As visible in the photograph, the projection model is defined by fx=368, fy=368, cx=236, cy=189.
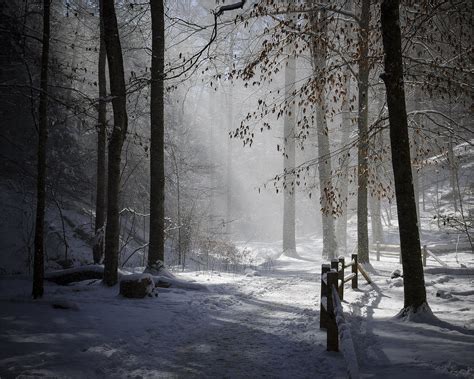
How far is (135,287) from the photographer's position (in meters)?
8.34

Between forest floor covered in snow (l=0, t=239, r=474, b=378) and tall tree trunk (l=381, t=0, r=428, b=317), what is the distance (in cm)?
65

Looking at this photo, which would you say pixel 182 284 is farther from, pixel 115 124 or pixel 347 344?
pixel 347 344

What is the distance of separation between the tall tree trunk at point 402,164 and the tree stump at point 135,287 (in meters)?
5.46

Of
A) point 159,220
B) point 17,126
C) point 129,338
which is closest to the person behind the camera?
point 129,338

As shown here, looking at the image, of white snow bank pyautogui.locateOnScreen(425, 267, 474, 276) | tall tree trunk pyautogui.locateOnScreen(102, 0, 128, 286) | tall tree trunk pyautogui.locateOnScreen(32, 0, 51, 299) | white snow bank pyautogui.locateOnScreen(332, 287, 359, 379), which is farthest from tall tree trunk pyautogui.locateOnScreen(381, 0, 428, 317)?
tall tree trunk pyautogui.locateOnScreen(32, 0, 51, 299)

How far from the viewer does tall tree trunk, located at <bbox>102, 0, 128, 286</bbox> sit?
8.70 metres

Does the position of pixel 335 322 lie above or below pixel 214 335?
above

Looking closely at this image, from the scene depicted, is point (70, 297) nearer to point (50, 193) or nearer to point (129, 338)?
point (129, 338)

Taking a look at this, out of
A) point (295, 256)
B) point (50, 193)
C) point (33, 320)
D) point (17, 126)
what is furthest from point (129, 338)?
point (295, 256)

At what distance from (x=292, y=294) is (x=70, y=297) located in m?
5.68

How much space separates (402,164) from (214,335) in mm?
4714

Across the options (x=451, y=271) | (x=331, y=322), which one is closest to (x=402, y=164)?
(x=331, y=322)

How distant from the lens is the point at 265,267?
16.8m

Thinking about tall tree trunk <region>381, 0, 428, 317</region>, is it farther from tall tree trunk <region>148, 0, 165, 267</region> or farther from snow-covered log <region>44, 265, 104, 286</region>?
snow-covered log <region>44, 265, 104, 286</region>
